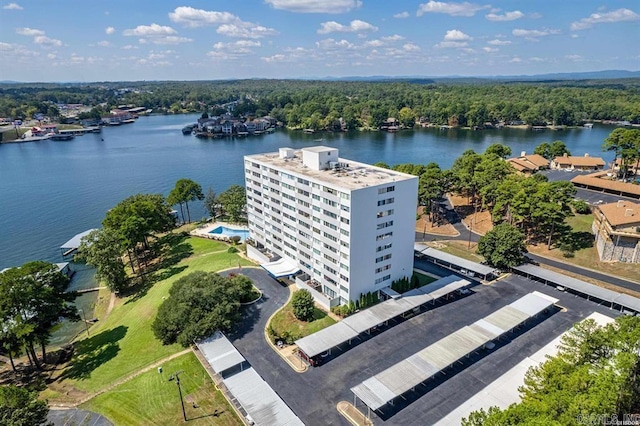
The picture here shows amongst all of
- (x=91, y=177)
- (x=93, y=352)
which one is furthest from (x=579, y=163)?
(x=91, y=177)

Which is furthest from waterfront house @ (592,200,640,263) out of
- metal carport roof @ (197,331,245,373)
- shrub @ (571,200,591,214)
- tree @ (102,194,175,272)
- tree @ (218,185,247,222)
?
tree @ (102,194,175,272)

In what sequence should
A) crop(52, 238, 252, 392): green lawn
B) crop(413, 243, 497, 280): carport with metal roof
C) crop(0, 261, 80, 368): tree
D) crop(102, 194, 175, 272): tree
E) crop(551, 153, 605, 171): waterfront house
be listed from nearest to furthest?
crop(0, 261, 80, 368): tree < crop(52, 238, 252, 392): green lawn < crop(413, 243, 497, 280): carport with metal roof < crop(102, 194, 175, 272): tree < crop(551, 153, 605, 171): waterfront house

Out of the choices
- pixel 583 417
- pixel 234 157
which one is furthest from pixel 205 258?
pixel 234 157

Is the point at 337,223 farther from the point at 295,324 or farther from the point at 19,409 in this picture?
the point at 19,409

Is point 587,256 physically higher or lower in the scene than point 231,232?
higher

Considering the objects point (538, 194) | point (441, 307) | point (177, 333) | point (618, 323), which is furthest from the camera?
point (538, 194)

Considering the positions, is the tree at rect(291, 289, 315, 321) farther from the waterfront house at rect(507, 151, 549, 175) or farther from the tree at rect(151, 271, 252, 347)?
the waterfront house at rect(507, 151, 549, 175)

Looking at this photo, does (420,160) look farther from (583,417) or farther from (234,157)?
(583,417)
